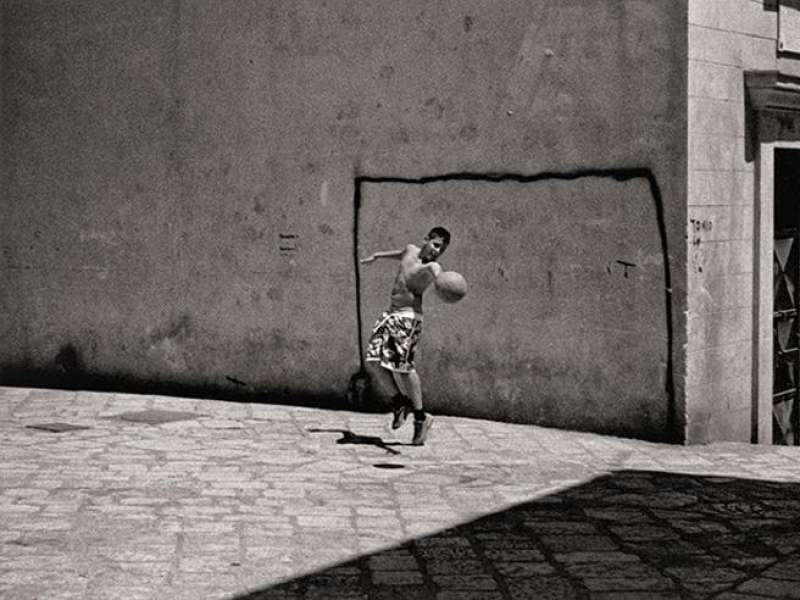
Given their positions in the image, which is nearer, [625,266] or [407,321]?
[407,321]

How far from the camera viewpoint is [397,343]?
34.7 feet

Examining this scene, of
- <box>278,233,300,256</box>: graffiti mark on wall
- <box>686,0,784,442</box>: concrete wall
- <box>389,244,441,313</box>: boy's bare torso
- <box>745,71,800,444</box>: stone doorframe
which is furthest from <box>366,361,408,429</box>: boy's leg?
<box>745,71,800,444</box>: stone doorframe

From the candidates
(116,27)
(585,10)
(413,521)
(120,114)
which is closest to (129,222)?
(120,114)

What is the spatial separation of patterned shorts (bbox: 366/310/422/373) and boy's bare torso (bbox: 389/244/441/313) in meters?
0.08

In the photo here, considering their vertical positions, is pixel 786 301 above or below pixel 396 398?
above

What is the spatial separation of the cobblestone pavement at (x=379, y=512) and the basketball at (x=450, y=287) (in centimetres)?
119

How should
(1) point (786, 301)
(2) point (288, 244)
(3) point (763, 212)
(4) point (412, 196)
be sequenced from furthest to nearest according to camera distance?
(2) point (288, 244)
(1) point (786, 301)
(4) point (412, 196)
(3) point (763, 212)

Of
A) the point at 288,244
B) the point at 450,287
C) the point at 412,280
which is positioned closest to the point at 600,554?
the point at 450,287

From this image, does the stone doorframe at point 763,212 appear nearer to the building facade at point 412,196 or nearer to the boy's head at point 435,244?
the building facade at point 412,196

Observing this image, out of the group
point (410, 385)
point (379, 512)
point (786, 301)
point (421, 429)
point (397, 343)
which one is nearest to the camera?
point (379, 512)

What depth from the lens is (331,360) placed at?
43.0 feet

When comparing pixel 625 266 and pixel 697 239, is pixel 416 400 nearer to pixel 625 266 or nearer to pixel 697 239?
pixel 625 266

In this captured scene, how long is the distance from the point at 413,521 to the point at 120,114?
751cm

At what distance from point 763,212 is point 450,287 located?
3048 millimetres
